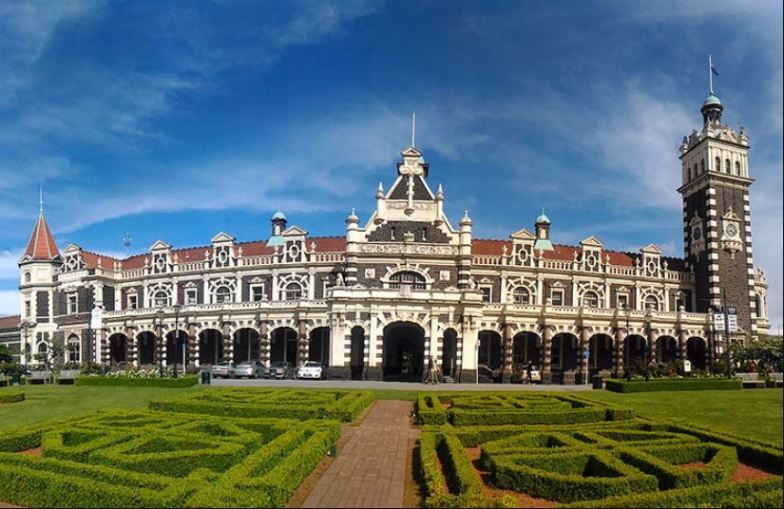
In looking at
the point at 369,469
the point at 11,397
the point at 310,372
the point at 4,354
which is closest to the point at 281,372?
the point at 310,372

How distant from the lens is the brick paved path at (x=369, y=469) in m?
12.3

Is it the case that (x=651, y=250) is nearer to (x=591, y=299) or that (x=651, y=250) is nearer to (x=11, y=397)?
(x=591, y=299)

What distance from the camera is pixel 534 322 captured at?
58969 mm

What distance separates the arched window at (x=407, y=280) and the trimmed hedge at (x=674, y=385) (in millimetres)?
19946

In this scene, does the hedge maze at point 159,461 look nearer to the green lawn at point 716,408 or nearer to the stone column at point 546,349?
the green lawn at point 716,408

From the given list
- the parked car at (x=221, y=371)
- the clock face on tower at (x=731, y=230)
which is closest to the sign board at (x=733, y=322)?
the clock face on tower at (x=731, y=230)

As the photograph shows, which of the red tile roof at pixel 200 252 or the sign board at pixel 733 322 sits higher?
the red tile roof at pixel 200 252

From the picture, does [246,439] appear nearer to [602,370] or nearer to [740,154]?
[602,370]

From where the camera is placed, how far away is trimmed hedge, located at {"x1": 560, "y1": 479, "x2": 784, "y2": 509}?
11.2 m

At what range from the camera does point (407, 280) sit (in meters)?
54.6

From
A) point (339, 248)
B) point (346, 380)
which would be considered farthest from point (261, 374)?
point (339, 248)

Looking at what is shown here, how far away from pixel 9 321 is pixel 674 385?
98410 mm

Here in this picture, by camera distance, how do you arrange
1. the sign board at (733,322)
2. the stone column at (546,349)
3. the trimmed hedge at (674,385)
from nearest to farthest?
the trimmed hedge at (674,385) < the stone column at (546,349) < the sign board at (733,322)

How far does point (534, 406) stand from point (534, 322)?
114 ft
